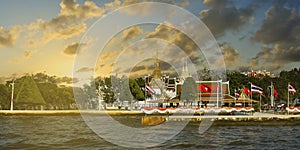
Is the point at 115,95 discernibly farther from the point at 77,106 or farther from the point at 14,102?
the point at 14,102

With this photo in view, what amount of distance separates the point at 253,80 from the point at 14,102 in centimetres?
5552

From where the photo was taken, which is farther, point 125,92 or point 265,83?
point 125,92

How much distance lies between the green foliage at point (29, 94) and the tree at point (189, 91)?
1393 inches

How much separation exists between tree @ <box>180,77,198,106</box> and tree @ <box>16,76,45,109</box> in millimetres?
35388

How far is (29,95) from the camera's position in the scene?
3607 inches

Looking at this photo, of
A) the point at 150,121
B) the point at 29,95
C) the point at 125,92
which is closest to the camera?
the point at 150,121

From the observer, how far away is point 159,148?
27.4 metres

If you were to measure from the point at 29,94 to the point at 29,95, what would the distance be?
23 cm

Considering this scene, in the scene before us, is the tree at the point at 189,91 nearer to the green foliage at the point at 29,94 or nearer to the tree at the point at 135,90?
the tree at the point at 135,90

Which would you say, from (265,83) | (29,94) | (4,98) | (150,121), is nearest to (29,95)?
(29,94)

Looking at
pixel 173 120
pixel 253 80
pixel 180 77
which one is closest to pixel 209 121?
pixel 173 120

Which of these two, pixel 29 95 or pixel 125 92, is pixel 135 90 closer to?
pixel 125 92

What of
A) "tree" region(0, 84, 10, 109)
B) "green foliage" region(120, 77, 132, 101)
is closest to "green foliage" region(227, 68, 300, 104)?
"green foliage" region(120, 77, 132, 101)

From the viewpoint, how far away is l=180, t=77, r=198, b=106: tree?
76.3 meters
